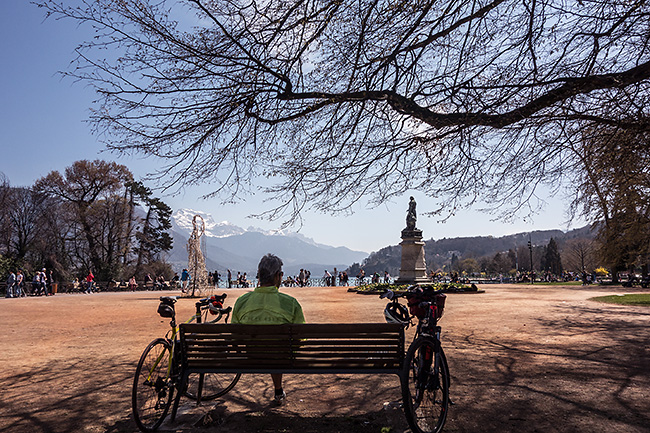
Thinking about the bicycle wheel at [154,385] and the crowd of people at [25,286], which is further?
the crowd of people at [25,286]

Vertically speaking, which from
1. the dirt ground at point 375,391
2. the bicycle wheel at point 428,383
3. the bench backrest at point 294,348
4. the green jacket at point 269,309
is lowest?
the dirt ground at point 375,391

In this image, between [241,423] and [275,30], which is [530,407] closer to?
[241,423]

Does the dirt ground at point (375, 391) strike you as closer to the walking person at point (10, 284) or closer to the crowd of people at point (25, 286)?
the walking person at point (10, 284)

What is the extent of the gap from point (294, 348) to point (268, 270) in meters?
0.83

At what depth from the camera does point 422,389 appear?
4008 mm

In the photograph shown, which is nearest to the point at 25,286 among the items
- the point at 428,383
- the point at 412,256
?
the point at 412,256

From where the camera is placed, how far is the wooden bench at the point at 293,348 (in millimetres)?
3804

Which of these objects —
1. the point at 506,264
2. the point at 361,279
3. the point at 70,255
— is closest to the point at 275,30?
the point at 361,279

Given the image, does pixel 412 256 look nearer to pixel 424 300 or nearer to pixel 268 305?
pixel 424 300

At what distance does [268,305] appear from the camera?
4.25 metres

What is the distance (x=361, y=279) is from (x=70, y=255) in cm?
2857

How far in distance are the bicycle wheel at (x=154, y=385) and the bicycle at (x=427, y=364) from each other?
2147 millimetres

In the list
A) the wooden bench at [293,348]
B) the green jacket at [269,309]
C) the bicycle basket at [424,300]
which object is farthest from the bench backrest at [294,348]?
the bicycle basket at [424,300]

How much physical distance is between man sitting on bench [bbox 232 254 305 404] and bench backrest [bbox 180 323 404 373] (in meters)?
0.36
